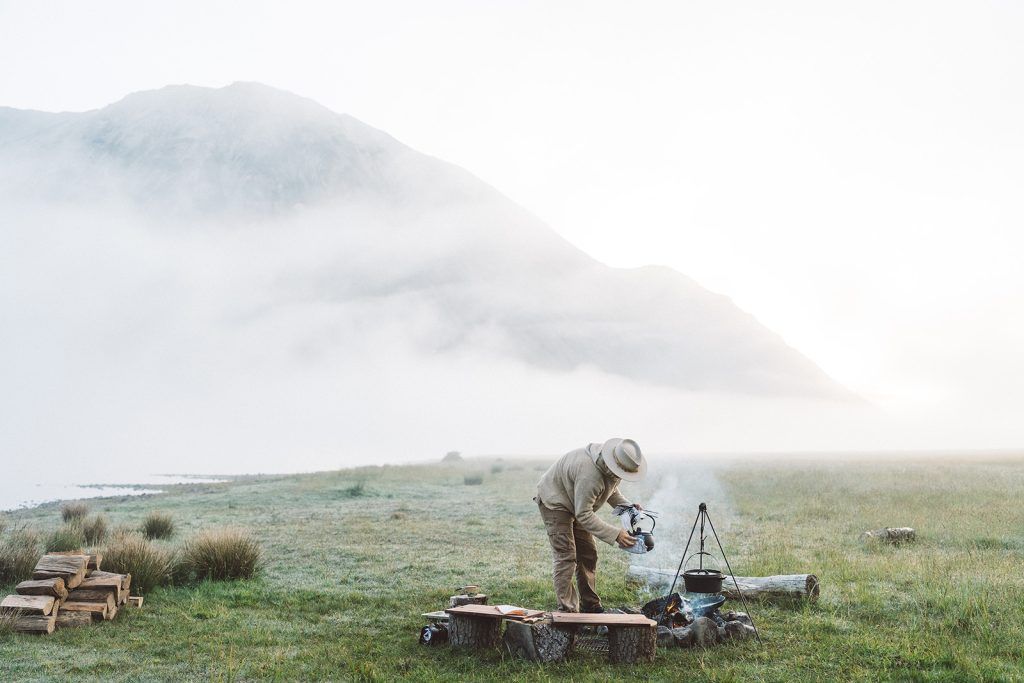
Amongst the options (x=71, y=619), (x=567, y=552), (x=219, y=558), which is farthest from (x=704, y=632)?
(x=219, y=558)

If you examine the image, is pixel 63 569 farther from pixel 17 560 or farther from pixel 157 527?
pixel 157 527

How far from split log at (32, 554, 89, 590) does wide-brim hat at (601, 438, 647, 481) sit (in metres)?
7.34

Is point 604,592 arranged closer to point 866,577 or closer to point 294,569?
point 866,577

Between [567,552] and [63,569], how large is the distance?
6.79 metres

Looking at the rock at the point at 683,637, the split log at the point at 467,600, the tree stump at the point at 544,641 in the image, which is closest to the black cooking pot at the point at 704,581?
the rock at the point at 683,637

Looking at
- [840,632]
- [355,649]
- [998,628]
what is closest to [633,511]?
[840,632]

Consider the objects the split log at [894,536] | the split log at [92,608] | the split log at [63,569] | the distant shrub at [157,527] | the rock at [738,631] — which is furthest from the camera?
the distant shrub at [157,527]

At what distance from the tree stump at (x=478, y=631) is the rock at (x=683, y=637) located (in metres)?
1.99

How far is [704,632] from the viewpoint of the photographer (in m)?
8.38

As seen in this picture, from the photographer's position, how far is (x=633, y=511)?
8359 mm

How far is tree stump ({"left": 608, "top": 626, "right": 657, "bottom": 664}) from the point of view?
7.76 m

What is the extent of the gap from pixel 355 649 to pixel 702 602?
411 cm

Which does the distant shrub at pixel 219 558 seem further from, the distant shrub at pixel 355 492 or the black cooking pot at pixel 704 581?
the distant shrub at pixel 355 492

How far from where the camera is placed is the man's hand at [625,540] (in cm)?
792
